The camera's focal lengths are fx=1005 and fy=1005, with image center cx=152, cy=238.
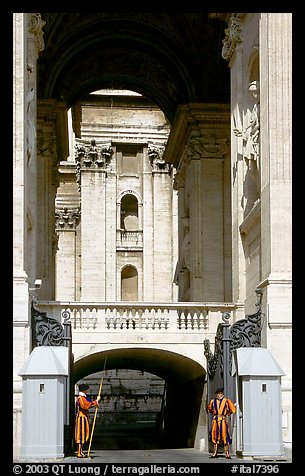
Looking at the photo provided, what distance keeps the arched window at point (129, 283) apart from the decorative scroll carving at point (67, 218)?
16.5 feet

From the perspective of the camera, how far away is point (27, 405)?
1895 centimetres

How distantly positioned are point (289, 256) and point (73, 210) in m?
35.6

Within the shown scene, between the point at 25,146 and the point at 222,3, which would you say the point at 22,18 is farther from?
the point at 222,3

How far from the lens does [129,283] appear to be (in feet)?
171

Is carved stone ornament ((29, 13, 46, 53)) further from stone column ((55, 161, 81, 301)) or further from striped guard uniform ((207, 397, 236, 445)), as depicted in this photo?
stone column ((55, 161, 81, 301))

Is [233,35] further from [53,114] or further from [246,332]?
[53,114]

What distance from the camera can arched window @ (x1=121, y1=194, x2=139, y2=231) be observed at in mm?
53031

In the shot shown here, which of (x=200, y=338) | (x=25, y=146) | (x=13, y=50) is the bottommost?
(x=200, y=338)

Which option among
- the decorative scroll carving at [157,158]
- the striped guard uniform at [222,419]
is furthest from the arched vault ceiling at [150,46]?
the striped guard uniform at [222,419]

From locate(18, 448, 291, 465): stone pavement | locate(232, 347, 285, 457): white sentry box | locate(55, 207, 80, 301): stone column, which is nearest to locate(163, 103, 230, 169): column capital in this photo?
locate(18, 448, 291, 465): stone pavement

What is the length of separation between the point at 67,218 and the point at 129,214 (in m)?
3.82

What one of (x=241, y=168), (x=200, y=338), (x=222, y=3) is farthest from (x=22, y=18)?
(x=200, y=338)

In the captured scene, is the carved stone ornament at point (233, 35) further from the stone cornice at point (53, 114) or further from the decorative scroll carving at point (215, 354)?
the stone cornice at point (53, 114)

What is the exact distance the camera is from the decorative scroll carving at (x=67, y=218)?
54.9m
